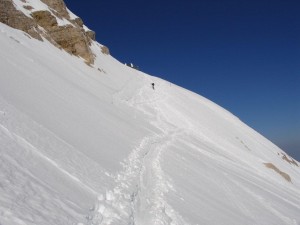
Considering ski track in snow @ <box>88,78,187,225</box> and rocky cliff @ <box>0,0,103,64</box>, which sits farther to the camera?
rocky cliff @ <box>0,0,103,64</box>

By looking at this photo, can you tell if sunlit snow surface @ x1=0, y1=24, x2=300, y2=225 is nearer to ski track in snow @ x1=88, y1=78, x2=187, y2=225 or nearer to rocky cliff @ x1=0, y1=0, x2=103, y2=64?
ski track in snow @ x1=88, y1=78, x2=187, y2=225

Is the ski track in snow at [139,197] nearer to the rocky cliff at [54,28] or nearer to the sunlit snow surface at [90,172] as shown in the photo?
the sunlit snow surface at [90,172]

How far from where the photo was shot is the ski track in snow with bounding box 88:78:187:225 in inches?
355

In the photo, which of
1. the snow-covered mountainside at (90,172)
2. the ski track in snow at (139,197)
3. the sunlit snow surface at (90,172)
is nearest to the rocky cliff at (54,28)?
the snow-covered mountainside at (90,172)

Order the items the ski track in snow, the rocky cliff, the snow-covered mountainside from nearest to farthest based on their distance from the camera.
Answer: the snow-covered mountainside, the ski track in snow, the rocky cliff

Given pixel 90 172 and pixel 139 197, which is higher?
pixel 139 197

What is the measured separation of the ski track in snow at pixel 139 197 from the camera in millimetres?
9008

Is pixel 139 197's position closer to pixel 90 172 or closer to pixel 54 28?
pixel 90 172

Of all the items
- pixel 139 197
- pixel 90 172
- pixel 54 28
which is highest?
pixel 54 28

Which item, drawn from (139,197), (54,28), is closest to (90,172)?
(139,197)

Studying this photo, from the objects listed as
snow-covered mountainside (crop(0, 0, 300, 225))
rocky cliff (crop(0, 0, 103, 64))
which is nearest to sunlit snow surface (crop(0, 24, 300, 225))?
snow-covered mountainside (crop(0, 0, 300, 225))

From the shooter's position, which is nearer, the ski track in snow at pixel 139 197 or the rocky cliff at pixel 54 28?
the ski track in snow at pixel 139 197

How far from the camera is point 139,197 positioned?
11664 millimetres

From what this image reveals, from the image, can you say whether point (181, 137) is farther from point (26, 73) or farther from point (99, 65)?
point (99, 65)
